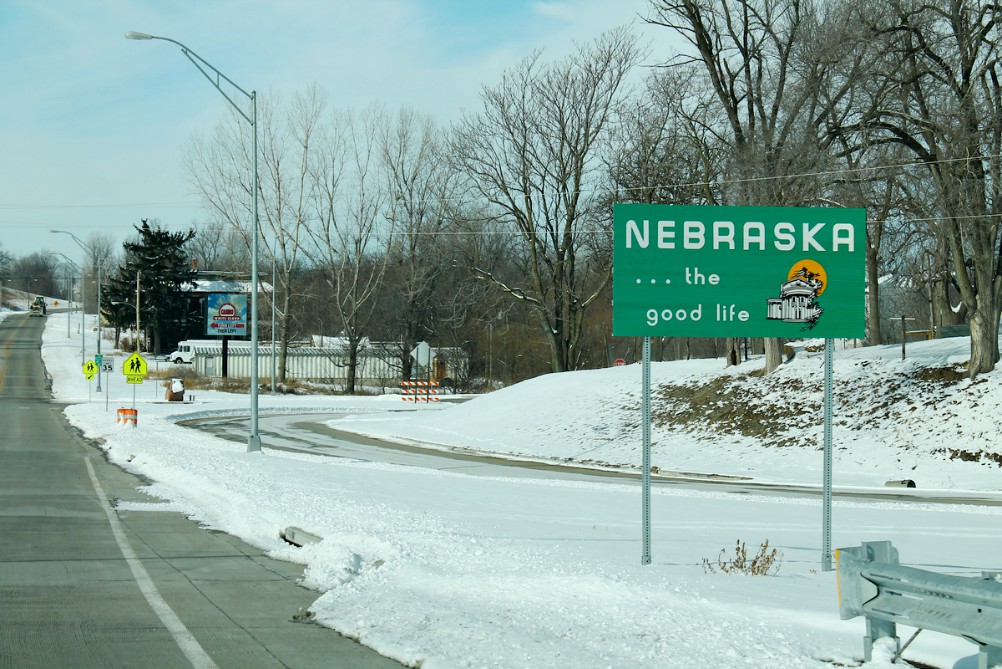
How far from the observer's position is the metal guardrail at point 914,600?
16.9 ft

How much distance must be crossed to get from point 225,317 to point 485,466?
46693 millimetres

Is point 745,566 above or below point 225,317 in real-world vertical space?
below

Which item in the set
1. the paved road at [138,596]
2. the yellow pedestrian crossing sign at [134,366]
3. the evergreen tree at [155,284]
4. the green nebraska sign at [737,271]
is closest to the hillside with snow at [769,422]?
the yellow pedestrian crossing sign at [134,366]

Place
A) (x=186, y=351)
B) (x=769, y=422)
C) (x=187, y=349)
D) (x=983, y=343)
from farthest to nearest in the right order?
(x=187, y=349) → (x=186, y=351) → (x=769, y=422) → (x=983, y=343)

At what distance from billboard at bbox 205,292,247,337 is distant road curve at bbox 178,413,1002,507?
1173 inches

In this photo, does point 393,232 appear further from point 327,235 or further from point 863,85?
point 863,85

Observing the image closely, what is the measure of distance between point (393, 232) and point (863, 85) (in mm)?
43828

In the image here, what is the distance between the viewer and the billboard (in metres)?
69.2

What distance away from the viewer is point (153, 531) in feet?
41.6

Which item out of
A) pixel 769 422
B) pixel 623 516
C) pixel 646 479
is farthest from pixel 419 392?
pixel 646 479

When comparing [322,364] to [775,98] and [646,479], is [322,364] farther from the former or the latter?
[646,479]

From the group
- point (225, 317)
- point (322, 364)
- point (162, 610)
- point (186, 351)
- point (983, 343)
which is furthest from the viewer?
point (186, 351)

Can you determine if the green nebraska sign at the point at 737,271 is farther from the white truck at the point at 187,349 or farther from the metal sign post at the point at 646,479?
the white truck at the point at 187,349

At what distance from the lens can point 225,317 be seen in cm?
Answer: 6956
